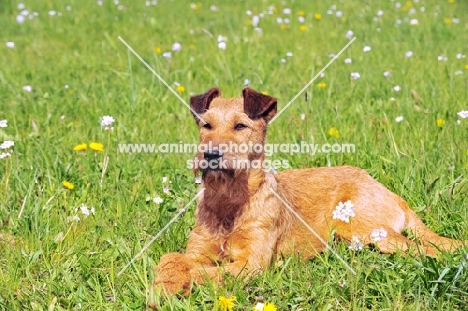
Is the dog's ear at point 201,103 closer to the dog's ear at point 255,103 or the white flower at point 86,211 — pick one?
the dog's ear at point 255,103

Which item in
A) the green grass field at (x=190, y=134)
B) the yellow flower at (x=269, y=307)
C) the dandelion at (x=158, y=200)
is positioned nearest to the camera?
the yellow flower at (x=269, y=307)

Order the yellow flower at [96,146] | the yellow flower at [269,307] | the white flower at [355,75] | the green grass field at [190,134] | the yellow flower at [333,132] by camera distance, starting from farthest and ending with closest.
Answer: the white flower at [355,75] < the yellow flower at [333,132] < the yellow flower at [96,146] < the green grass field at [190,134] < the yellow flower at [269,307]

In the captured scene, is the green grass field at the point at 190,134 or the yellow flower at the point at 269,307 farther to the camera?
the green grass field at the point at 190,134

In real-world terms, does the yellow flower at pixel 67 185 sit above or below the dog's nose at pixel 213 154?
below

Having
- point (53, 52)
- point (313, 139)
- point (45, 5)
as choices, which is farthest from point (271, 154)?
point (45, 5)

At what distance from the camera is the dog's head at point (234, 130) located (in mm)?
3848

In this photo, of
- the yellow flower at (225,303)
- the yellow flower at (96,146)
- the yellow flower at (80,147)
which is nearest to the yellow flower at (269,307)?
the yellow flower at (225,303)

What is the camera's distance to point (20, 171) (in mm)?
4906

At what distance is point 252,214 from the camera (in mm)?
4055

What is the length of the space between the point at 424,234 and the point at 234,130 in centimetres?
145

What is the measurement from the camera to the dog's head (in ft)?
12.6

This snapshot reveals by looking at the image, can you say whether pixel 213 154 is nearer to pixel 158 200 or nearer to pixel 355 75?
pixel 158 200

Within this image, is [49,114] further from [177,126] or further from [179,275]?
[179,275]

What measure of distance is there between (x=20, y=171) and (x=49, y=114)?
1.21 m
